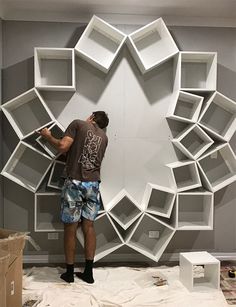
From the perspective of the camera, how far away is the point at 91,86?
12.4 ft

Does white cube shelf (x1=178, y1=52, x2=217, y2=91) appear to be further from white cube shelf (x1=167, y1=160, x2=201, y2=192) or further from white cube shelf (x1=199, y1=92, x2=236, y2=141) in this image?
→ white cube shelf (x1=167, y1=160, x2=201, y2=192)

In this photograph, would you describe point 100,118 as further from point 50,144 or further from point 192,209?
point 192,209

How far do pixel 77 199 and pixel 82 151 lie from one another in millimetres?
444

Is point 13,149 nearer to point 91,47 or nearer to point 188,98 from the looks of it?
point 91,47

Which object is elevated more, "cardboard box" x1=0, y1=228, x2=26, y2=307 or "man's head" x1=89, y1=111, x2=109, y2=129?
"man's head" x1=89, y1=111, x2=109, y2=129

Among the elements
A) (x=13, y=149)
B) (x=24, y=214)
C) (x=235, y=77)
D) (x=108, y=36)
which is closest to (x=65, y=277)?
(x=24, y=214)

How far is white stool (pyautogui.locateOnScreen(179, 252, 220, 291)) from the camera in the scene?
3.14 m

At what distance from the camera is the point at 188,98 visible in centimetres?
377

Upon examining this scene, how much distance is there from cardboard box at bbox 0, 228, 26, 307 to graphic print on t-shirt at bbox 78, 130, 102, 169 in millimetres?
922

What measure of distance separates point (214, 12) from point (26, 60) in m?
2.05

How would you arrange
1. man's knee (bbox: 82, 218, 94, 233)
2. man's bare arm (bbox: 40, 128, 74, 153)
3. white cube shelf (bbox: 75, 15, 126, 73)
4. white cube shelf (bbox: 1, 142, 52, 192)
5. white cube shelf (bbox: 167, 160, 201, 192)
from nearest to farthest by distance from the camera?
man's bare arm (bbox: 40, 128, 74, 153) < man's knee (bbox: 82, 218, 94, 233) < white cube shelf (bbox: 75, 15, 126, 73) < white cube shelf (bbox: 167, 160, 201, 192) < white cube shelf (bbox: 1, 142, 52, 192)

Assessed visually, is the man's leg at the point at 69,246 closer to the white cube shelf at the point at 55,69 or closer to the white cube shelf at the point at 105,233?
the white cube shelf at the point at 105,233

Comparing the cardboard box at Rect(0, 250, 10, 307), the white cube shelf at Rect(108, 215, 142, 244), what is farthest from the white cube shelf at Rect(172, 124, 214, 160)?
the cardboard box at Rect(0, 250, 10, 307)

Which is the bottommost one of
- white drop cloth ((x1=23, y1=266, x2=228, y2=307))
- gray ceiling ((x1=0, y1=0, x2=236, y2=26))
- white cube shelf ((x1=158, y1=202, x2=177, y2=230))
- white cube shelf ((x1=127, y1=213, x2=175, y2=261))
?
white drop cloth ((x1=23, y1=266, x2=228, y2=307))
